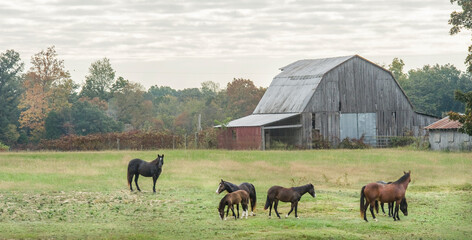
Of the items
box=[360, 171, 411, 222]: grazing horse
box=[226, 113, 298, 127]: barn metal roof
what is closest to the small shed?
box=[226, 113, 298, 127]: barn metal roof

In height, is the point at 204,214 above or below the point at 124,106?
below

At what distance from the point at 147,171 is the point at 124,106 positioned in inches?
2979

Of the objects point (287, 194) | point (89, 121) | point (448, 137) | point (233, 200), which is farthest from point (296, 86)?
point (233, 200)

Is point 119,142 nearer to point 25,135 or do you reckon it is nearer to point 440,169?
point 25,135

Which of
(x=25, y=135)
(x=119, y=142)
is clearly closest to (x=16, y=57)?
(x=25, y=135)

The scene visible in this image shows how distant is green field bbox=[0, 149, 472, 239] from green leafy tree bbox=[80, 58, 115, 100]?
A: 5810cm

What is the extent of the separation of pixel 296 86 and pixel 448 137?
1740 cm

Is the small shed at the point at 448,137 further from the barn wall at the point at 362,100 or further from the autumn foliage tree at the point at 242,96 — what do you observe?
the autumn foliage tree at the point at 242,96

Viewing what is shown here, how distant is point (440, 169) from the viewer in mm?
44188

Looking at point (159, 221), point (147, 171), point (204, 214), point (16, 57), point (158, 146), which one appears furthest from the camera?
point (16, 57)

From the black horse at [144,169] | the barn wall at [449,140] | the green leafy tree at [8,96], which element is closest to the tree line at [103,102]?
the green leafy tree at [8,96]

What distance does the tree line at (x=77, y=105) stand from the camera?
281 ft

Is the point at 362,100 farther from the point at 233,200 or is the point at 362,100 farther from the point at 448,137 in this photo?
the point at 233,200

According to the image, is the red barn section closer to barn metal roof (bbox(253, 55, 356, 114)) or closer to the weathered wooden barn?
the weathered wooden barn
